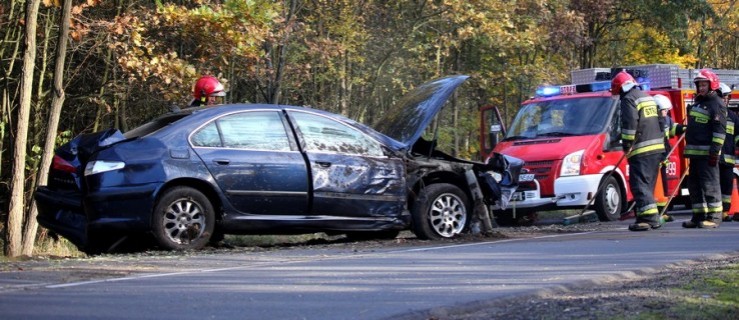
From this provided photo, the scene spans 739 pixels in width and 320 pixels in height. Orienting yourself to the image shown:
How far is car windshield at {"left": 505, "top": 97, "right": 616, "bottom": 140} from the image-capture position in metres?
15.7

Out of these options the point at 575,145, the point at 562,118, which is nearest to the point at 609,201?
the point at 575,145

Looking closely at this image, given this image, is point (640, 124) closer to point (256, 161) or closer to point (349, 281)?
point (256, 161)

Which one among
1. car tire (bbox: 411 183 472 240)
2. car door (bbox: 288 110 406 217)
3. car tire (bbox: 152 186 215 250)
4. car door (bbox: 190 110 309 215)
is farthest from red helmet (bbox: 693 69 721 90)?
car tire (bbox: 152 186 215 250)

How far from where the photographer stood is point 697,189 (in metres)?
13.3

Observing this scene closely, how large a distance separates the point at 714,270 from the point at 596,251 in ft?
4.63

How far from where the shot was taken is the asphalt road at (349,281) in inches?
252

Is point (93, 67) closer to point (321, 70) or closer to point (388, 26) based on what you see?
point (321, 70)

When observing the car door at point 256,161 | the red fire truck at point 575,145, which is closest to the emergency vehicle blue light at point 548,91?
the red fire truck at point 575,145

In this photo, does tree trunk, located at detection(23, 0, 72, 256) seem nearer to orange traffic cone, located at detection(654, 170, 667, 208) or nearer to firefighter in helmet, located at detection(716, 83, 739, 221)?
orange traffic cone, located at detection(654, 170, 667, 208)

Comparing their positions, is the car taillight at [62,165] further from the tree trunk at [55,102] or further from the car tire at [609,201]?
the car tire at [609,201]

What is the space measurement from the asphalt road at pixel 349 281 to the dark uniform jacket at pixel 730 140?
3.64 m

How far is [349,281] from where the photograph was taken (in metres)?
7.64

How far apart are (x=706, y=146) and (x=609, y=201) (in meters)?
2.41

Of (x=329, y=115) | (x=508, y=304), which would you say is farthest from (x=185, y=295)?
(x=329, y=115)
